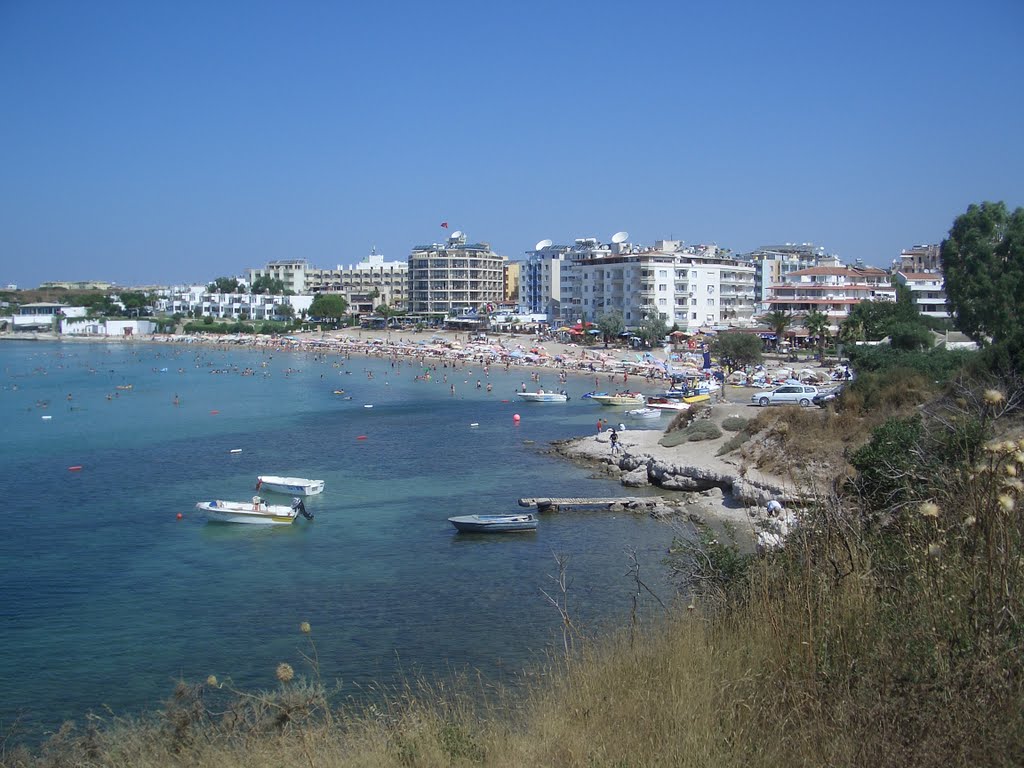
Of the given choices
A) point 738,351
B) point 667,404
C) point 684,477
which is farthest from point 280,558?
point 738,351

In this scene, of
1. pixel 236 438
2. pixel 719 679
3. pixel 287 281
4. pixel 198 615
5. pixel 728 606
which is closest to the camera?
pixel 719 679

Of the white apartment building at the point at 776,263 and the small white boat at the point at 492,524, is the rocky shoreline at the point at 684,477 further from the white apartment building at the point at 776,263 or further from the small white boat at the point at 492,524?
the white apartment building at the point at 776,263

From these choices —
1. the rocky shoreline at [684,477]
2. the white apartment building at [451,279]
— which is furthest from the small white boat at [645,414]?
the white apartment building at [451,279]

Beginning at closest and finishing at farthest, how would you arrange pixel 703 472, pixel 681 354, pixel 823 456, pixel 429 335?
pixel 823 456, pixel 703 472, pixel 681 354, pixel 429 335

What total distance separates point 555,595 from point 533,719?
974cm

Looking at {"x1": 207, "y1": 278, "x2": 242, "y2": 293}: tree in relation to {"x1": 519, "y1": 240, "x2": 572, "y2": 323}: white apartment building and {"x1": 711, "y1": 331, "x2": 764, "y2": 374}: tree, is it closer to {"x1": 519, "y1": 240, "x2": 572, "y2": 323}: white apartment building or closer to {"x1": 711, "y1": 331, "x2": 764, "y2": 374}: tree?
{"x1": 519, "y1": 240, "x2": 572, "y2": 323}: white apartment building

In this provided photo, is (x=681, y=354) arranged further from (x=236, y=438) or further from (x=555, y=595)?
(x=555, y=595)

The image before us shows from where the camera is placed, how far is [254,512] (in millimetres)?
21953

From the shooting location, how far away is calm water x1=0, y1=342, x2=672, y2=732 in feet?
43.7

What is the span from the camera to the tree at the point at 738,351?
5100 centimetres

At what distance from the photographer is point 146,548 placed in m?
19.9

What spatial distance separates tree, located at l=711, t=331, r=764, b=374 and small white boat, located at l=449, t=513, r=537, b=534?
107ft

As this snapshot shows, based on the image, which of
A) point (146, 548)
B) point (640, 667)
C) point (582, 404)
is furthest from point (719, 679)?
point (582, 404)

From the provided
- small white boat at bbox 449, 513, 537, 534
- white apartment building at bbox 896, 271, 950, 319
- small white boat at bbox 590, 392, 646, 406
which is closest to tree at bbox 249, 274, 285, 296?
white apartment building at bbox 896, 271, 950, 319
